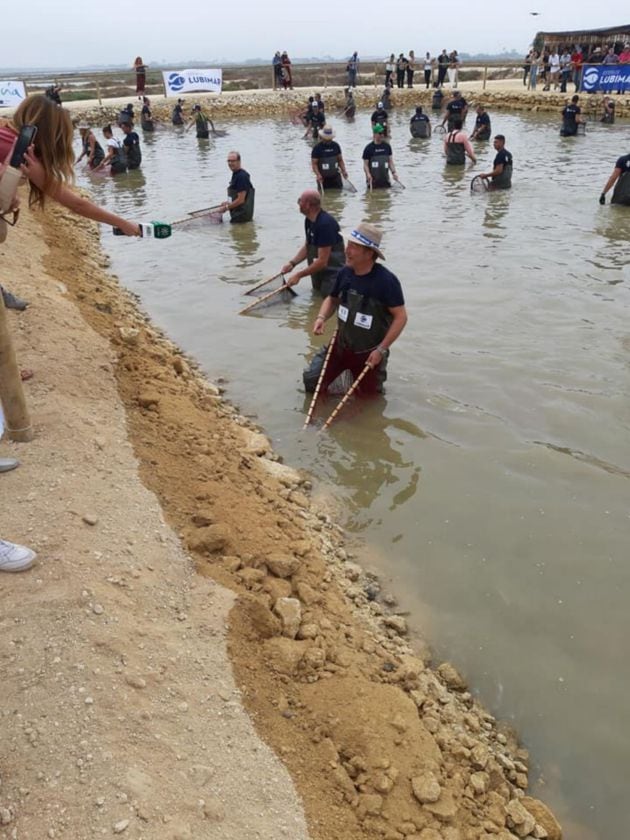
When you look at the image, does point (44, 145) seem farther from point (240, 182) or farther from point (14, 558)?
point (240, 182)

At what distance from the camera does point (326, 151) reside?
14.9m

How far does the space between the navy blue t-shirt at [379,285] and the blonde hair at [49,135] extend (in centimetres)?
299

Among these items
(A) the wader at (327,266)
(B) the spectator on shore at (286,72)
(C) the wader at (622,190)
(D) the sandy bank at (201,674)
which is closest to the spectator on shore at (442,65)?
(B) the spectator on shore at (286,72)

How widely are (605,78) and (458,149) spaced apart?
18.2 metres

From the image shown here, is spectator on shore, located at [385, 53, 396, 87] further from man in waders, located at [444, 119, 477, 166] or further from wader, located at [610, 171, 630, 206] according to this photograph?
wader, located at [610, 171, 630, 206]

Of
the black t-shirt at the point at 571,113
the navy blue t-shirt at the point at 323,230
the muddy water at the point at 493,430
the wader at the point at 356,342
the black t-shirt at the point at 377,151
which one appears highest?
the black t-shirt at the point at 571,113

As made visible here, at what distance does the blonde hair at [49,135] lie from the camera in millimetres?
3590

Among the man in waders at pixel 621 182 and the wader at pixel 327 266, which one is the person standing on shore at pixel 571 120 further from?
the wader at pixel 327 266

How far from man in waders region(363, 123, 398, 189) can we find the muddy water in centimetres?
156

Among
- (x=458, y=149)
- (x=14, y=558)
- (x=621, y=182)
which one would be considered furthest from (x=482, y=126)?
(x=14, y=558)

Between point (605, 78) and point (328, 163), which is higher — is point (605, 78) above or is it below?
above

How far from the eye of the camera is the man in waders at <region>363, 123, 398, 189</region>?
15.8 metres

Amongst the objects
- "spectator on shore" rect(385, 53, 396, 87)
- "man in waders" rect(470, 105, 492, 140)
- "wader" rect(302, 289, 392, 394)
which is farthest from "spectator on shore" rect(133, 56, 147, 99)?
"wader" rect(302, 289, 392, 394)

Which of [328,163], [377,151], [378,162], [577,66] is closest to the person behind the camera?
[328,163]
